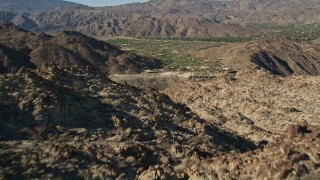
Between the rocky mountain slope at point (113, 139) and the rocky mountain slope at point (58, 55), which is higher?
the rocky mountain slope at point (113, 139)

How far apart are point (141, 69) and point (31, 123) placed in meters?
51.7

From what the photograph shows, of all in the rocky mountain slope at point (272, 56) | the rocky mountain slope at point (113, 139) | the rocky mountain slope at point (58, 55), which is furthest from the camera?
the rocky mountain slope at point (272, 56)

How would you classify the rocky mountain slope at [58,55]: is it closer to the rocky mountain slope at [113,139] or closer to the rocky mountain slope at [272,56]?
the rocky mountain slope at [272,56]

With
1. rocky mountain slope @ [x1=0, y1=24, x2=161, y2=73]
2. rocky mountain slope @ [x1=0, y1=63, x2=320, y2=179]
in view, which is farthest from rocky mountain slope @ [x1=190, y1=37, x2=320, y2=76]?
rocky mountain slope @ [x1=0, y1=63, x2=320, y2=179]

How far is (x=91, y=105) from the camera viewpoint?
21.6m

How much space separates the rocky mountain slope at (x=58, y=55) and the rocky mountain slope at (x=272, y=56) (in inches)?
518

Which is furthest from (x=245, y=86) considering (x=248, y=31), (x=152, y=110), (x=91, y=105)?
(x=248, y=31)

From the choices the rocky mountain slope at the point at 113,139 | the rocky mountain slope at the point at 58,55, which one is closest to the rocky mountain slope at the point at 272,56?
the rocky mountain slope at the point at 58,55

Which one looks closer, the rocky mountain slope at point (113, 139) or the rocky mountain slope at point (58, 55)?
the rocky mountain slope at point (113, 139)

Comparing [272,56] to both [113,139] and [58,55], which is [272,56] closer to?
[58,55]

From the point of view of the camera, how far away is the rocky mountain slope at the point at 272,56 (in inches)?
2908

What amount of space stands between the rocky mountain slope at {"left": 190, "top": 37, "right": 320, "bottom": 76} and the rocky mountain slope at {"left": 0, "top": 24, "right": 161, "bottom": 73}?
13.2m

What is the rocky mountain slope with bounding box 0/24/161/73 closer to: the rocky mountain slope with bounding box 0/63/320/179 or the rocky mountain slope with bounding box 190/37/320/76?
the rocky mountain slope with bounding box 190/37/320/76

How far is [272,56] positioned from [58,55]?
3752cm
